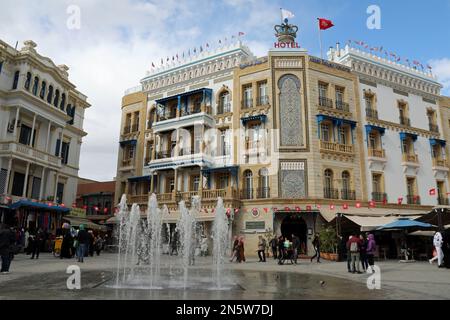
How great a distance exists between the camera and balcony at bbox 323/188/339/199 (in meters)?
25.0

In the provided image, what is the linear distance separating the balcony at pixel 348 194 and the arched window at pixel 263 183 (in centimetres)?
555

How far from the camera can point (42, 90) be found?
27.4 metres

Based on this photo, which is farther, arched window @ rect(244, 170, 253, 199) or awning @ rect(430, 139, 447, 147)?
awning @ rect(430, 139, 447, 147)

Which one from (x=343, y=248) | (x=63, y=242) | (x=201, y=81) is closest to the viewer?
(x=63, y=242)

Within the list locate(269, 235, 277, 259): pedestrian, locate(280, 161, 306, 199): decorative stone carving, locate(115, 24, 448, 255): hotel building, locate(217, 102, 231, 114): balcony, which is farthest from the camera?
locate(217, 102, 231, 114): balcony

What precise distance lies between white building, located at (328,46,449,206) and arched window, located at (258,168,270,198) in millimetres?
7774

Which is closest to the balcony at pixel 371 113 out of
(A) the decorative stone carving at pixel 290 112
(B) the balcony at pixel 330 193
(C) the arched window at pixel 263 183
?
(A) the decorative stone carving at pixel 290 112

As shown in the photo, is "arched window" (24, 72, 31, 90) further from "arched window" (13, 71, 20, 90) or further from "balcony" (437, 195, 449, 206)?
"balcony" (437, 195, 449, 206)

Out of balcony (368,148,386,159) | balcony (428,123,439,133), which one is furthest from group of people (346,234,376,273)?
balcony (428,123,439,133)

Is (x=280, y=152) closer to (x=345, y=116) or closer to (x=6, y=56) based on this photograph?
(x=345, y=116)

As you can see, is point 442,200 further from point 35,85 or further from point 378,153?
point 35,85

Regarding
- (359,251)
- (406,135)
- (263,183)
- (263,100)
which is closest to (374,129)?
(406,135)

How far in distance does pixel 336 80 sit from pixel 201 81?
11.1 metres
